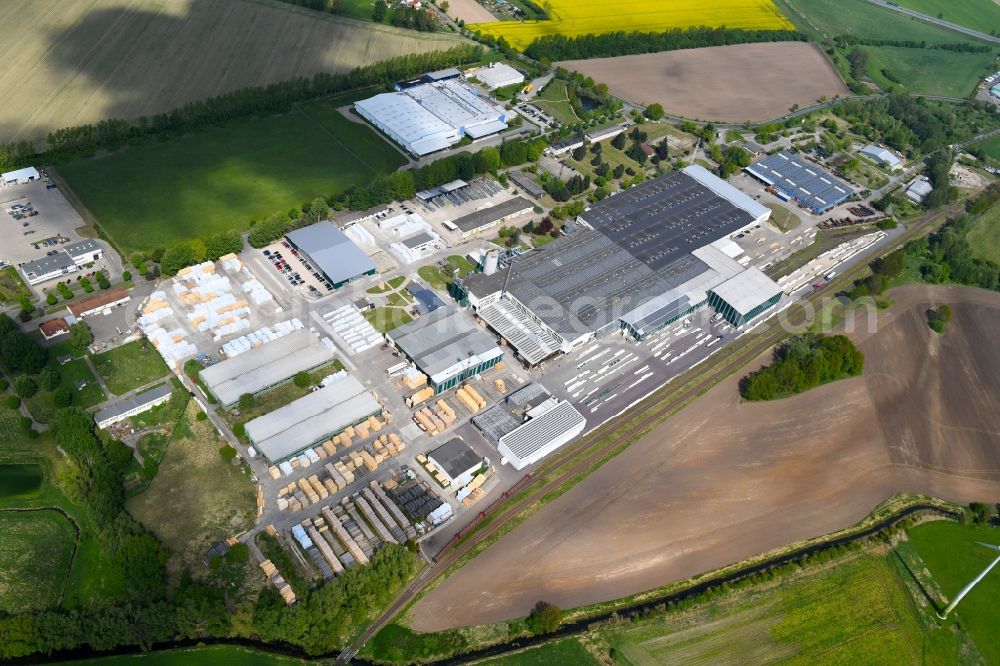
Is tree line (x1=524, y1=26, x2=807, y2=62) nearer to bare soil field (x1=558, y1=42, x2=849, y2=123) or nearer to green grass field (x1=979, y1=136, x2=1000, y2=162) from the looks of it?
bare soil field (x1=558, y1=42, x2=849, y2=123)

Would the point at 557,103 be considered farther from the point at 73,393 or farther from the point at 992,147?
the point at 73,393

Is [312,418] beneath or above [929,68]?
beneath

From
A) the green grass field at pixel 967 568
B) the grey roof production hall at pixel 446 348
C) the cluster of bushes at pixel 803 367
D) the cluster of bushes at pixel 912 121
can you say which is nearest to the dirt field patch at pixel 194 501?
the grey roof production hall at pixel 446 348

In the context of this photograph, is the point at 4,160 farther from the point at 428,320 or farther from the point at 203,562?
the point at 203,562

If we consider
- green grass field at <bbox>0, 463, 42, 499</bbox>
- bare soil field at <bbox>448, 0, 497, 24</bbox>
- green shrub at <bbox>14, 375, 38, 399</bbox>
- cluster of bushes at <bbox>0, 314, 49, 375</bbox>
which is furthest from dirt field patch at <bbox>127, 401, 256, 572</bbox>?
bare soil field at <bbox>448, 0, 497, 24</bbox>

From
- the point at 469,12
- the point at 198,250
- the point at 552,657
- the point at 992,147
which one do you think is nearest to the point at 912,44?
the point at 992,147
